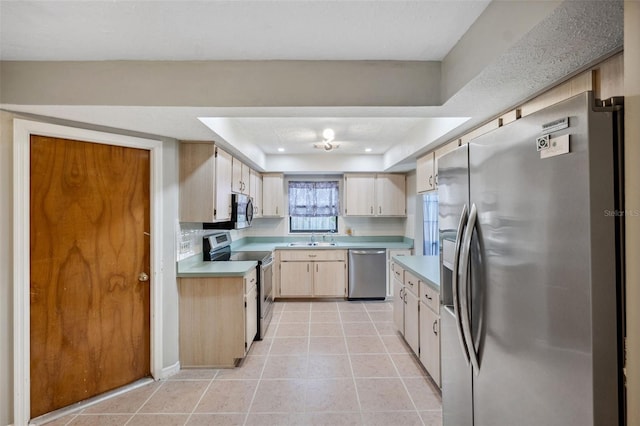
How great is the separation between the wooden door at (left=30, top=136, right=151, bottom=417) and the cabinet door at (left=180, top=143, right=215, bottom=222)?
306 millimetres

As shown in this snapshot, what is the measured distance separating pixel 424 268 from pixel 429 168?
1.08 m

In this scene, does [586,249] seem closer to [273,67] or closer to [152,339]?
[273,67]

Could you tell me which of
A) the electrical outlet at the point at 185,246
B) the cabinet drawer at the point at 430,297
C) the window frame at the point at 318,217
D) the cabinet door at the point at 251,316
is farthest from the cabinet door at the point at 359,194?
the electrical outlet at the point at 185,246

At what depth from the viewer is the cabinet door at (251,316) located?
108 inches

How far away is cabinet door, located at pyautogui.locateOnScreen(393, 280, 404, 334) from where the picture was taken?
3086 mm

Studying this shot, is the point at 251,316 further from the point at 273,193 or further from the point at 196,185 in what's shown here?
the point at 273,193

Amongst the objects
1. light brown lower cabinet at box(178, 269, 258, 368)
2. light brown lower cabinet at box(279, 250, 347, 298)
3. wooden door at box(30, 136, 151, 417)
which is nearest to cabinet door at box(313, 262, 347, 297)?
light brown lower cabinet at box(279, 250, 347, 298)

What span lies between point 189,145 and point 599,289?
2898 mm

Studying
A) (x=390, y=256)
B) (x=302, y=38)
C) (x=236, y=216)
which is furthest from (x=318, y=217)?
(x=302, y=38)

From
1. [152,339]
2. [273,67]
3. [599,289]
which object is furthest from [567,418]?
[152,339]

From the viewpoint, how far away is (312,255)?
4594 mm

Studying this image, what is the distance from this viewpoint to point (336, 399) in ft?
7.20

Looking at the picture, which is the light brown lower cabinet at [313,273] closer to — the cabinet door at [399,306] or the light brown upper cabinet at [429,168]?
the cabinet door at [399,306]

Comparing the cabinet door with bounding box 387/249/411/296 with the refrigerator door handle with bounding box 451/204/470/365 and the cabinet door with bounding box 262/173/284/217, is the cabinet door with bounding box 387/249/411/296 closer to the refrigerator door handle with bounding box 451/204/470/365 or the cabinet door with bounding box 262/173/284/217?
the cabinet door with bounding box 262/173/284/217
